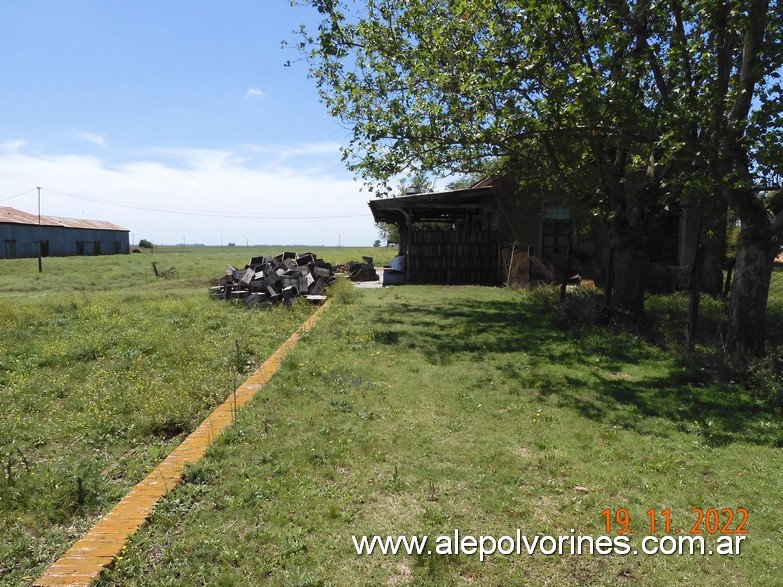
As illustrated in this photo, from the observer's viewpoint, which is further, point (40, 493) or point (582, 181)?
point (582, 181)

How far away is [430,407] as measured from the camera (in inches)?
201

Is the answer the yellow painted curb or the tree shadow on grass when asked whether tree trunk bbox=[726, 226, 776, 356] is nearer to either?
the tree shadow on grass

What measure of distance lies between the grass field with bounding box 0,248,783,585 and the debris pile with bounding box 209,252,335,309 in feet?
16.7

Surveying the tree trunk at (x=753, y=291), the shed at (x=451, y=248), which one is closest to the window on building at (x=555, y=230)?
the shed at (x=451, y=248)

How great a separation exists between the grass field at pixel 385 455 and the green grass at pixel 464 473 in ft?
0.05

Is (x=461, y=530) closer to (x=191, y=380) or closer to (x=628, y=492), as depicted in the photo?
(x=628, y=492)

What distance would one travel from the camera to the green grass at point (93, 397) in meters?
3.29

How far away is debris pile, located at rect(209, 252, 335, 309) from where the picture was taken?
43.8ft

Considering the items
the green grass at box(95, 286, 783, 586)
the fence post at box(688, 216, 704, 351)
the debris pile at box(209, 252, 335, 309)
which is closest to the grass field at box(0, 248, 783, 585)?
the green grass at box(95, 286, 783, 586)

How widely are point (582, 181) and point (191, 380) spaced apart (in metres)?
8.26

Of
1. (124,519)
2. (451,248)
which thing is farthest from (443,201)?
Result: (124,519)

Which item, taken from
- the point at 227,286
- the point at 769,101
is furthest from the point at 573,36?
the point at 227,286

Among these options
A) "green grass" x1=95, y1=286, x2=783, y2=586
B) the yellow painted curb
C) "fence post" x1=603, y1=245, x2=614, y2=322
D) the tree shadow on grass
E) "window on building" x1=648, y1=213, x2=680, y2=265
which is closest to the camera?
the yellow painted curb

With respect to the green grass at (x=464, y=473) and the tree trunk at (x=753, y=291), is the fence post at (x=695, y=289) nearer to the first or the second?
the tree trunk at (x=753, y=291)
